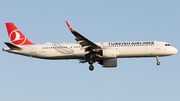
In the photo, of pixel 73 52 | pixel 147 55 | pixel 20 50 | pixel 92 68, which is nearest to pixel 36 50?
pixel 20 50

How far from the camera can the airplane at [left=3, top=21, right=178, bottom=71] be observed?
52.0 meters

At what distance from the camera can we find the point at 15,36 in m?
57.3

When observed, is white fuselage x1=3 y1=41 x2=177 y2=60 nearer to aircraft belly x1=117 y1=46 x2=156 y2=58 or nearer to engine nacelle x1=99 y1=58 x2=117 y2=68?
aircraft belly x1=117 y1=46 x2=156 y2=58

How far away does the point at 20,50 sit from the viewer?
54688 mm

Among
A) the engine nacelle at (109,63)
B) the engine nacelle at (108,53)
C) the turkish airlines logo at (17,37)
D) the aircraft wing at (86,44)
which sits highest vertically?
the turkish airlines logo at (17,37)

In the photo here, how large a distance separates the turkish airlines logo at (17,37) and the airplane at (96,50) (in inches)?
47.9

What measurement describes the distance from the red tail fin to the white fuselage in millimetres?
2059

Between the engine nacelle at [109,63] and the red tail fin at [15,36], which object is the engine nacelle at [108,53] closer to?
the engine nacelle at [109,63]

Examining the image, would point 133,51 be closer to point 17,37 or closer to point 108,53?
point 108,53

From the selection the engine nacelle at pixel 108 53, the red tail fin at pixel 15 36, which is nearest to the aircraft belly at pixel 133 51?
the engine nacelle at pixel 108 53

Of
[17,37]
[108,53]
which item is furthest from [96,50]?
[17,37]

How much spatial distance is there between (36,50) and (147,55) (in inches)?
734

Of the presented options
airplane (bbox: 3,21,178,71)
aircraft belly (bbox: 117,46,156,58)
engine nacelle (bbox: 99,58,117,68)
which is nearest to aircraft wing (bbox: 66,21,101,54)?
airplane (bbox: 3,21,178,71)

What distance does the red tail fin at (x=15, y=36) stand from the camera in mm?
56694
